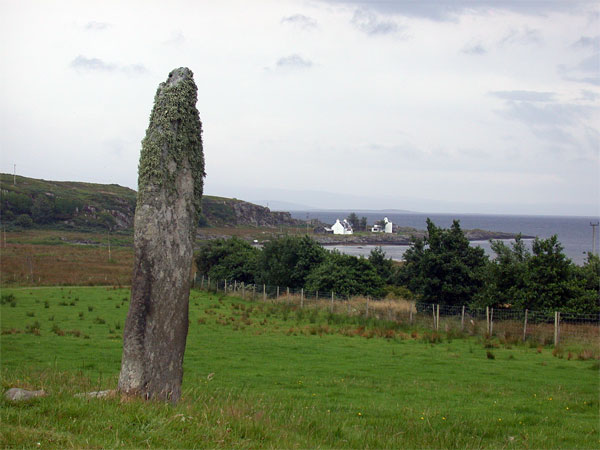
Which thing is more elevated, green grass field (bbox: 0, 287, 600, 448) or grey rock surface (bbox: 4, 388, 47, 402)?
grey rock surface (bbox: 4, 388, 47, 402)

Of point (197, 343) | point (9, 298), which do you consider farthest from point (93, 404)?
point (9, 298)

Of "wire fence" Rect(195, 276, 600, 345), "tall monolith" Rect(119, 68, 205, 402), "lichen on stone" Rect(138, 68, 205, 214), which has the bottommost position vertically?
"wire fence" Rect(195, 276, 600, 345)

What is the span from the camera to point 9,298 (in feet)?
114

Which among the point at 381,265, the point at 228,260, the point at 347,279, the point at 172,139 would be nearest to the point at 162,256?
the point at 172,139

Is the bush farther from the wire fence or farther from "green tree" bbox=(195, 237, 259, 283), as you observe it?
the wire fence

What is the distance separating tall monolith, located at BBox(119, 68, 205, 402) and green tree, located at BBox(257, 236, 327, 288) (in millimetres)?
38136

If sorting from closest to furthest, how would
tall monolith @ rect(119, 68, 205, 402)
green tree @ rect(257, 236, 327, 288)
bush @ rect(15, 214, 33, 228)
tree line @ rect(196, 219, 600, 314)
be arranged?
tall monolith @ rect(119, 68, 205, 402), tree line @ rect(196, 219, 600, 314), green tree @ rect(257, 236, 327, 288), bush @ rect(15, 214, 33, 228)

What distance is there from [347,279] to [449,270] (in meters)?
8.45

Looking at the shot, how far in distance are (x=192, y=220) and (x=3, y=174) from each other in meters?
190

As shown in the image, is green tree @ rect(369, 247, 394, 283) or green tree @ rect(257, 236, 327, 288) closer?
green tree @ rect(257, 236, 327, 288)

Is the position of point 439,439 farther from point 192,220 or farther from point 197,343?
point 197,343

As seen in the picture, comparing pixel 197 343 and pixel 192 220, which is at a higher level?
pixel 192 220

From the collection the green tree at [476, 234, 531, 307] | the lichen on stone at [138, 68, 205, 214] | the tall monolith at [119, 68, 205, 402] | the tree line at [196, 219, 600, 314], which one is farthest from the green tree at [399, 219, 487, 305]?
the tall monolith at [119, 68, 205, 402]

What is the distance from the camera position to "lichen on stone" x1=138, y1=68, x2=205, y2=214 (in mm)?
9703
